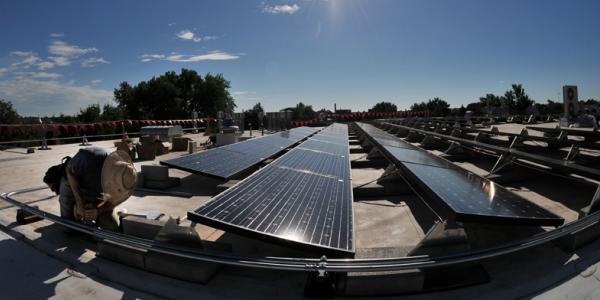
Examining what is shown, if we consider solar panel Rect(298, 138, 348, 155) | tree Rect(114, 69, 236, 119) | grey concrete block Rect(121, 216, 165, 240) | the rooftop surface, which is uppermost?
tree Rect(114, 69, 236, 119)

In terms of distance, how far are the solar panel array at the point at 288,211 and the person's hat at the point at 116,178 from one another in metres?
1.63

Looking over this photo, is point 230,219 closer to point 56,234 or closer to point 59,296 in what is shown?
point 59,296

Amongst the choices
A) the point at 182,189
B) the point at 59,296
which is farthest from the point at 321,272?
the point at 182,189

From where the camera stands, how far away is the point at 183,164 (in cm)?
791

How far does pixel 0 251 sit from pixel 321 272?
16.5 ft

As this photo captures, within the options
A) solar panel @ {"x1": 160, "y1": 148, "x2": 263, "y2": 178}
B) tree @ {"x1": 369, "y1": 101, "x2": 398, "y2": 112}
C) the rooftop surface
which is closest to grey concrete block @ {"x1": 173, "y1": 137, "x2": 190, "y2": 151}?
A: solar panel @ {"x1": 160, "y1": 148, "x2": 263, "y2": 178}

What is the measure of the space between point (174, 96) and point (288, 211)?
78162 millimetres

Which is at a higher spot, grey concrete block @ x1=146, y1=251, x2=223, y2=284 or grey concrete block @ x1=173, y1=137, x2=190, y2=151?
grey concrete block @ x1=173, y1=137, x2=190, y2=151

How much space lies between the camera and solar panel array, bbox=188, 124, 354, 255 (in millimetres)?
3126

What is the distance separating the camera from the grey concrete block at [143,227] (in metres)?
4.19

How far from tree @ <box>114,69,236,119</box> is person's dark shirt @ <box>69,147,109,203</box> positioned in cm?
6578

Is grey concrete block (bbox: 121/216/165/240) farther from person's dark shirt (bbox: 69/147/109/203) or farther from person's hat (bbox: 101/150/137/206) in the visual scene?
person's dark shirt (bbox: 69/147/109/203)

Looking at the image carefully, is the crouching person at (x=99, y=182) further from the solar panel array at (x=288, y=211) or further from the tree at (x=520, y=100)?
the tree at (x=520, y=100)

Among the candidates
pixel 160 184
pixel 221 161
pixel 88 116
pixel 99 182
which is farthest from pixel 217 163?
pixel 88 116
